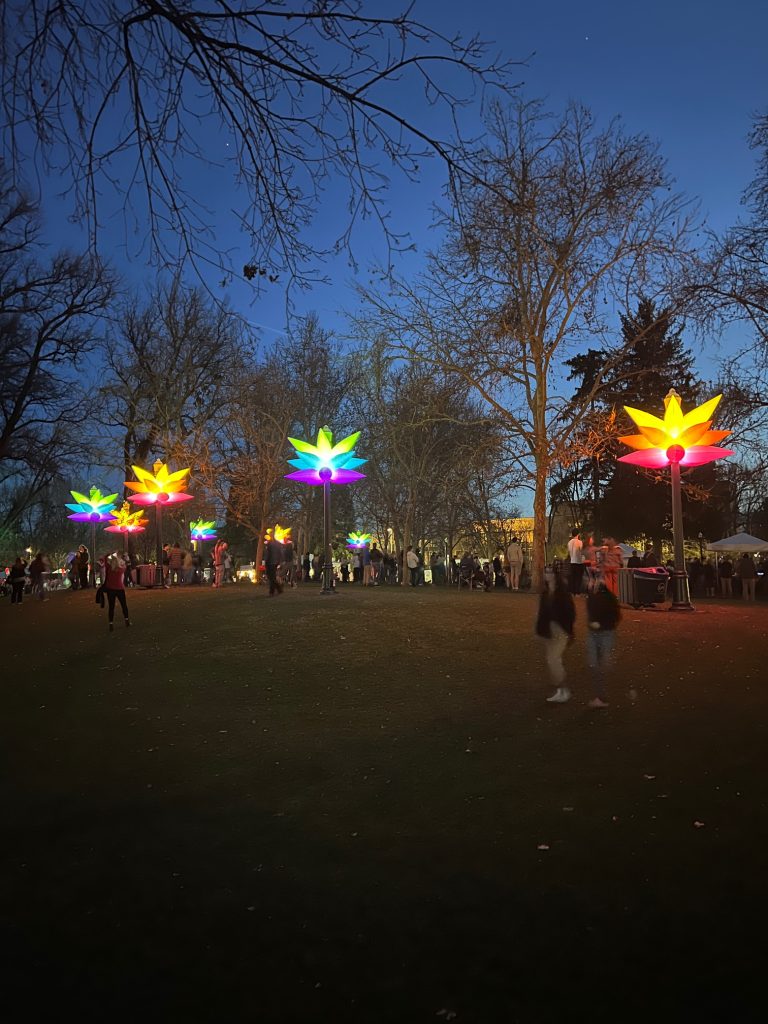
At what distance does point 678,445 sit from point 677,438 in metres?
0.20

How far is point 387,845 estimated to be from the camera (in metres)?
5.64

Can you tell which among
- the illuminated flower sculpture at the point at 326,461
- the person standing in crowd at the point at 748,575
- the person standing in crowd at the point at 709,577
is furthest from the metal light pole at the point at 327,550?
the person standing in crowd at the point at 709,577

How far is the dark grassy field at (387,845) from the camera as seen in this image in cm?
381

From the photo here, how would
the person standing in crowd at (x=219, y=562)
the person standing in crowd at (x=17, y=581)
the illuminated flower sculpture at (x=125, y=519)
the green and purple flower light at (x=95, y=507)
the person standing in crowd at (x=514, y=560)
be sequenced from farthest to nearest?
the green and purple flower light at (x=95, y=507) < the illuminated flower sculpture at (x=125, y=519) < the person standing in crowd at (x=219, y=562) < the person standing in crowd at (x=514, y=560) < the person standing in crowd at (x=17, y=581)

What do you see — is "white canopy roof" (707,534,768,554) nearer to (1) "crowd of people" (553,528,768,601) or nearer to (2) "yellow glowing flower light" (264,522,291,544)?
(1) "crowd of people" (553,528,768,601)

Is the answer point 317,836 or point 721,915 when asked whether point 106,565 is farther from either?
point 721,915

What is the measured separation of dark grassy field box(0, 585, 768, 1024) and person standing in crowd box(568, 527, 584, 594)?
9303 mm

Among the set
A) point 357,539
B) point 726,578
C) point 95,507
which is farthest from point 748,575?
point 357,539

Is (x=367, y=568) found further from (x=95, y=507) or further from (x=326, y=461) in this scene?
(x=95, y=507)

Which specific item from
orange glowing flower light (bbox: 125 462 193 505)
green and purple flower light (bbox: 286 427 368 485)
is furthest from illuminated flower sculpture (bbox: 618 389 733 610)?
orange glowing flower light (bbox: 125 462 193 505)

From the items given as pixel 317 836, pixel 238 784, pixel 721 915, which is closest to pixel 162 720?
pixel 238 784

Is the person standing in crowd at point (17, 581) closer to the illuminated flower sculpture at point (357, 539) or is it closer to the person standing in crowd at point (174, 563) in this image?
the person standing in crowd at point (174, 563)

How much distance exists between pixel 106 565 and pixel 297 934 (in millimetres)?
14657

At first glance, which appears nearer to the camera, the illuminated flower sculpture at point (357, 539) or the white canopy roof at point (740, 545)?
the white canopy roof at point (740, 545)
